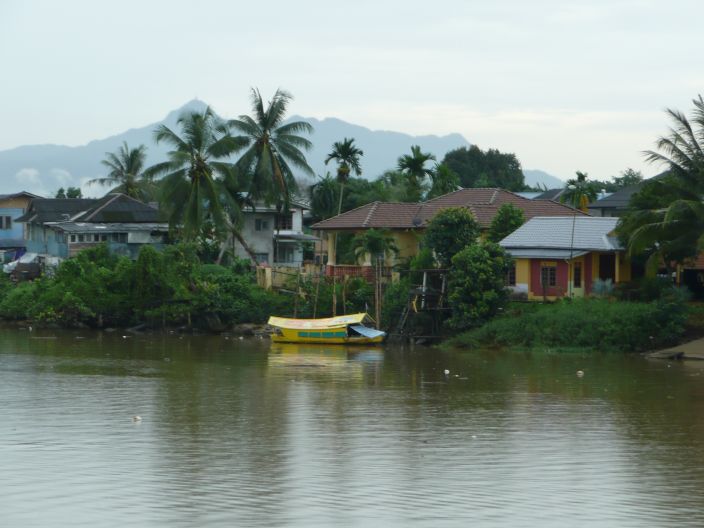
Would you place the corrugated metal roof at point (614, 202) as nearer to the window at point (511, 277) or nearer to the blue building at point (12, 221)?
the window at point (511, 277)

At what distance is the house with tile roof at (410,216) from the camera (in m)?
59.3

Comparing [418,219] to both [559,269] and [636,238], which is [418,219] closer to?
[559,269]

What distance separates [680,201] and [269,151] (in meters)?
28.8

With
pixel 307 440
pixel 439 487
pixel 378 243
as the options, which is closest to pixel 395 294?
pixel 378 243

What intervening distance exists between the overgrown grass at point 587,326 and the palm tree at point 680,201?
6.51ft

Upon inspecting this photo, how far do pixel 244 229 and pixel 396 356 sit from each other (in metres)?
28.5

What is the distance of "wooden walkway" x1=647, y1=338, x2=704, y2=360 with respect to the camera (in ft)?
140

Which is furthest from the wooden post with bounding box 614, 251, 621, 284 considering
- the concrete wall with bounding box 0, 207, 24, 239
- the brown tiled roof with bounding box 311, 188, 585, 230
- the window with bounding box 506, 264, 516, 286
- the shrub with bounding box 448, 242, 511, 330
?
the concrete wall with bounding box 0, 207, 24, 239

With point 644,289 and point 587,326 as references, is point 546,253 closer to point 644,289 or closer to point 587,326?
point 644,289

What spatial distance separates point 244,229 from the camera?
237 feet

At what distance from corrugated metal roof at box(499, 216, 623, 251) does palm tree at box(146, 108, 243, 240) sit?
17.1 metres

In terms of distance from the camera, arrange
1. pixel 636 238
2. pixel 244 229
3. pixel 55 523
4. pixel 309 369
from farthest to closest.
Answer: pixel 244 229, pixel 636 238, pixel 309 369, pixel 55 523

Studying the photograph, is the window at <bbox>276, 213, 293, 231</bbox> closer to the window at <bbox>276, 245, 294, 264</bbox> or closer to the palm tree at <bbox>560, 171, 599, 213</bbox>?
the window at <bbox>276, 245, 294, 264</bbox>

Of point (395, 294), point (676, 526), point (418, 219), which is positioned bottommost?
point (676, 526)
